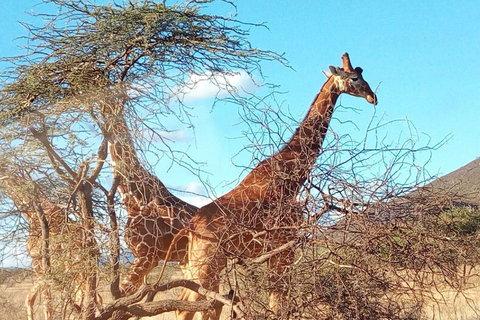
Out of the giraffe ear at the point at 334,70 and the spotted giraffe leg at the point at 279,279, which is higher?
the giraffe ear at the point at 334,70

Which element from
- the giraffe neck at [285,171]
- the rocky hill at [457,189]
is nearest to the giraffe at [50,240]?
the giraffe neck at [285,171]

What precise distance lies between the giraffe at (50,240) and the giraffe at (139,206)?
0.60 m

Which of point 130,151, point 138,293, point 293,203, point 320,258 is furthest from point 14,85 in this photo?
point 320,258

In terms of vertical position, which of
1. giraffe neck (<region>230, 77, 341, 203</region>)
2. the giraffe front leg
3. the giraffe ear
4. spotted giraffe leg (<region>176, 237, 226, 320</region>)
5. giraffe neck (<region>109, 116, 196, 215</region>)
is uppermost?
the giraffe ear

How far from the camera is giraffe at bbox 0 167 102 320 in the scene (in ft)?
21.5

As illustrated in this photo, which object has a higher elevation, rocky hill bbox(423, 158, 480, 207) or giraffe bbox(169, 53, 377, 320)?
giraffe bbox(169, 53, 377, 320)

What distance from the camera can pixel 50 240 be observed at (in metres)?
6.79

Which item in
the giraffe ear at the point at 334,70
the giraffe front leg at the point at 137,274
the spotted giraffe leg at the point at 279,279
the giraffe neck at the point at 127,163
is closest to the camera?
the spotted giraffe leg at the point at 279,279

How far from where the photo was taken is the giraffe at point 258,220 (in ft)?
18.2

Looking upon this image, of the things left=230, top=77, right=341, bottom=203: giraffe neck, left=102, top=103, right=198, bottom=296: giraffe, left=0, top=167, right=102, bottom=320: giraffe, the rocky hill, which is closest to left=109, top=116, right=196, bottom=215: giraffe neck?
left=102, top=103, right=198, bottom=296: giraffe

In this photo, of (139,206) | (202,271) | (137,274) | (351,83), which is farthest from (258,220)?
(351,83)

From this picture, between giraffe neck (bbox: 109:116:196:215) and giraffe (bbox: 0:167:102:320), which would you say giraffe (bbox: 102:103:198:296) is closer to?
giraffe neck (bbox: 109:116:196:215)

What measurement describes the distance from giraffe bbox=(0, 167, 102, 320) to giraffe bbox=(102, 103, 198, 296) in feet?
1.95

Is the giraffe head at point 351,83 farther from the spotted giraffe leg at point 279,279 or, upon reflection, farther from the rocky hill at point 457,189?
the spotted giraffe leg at point 279,279
